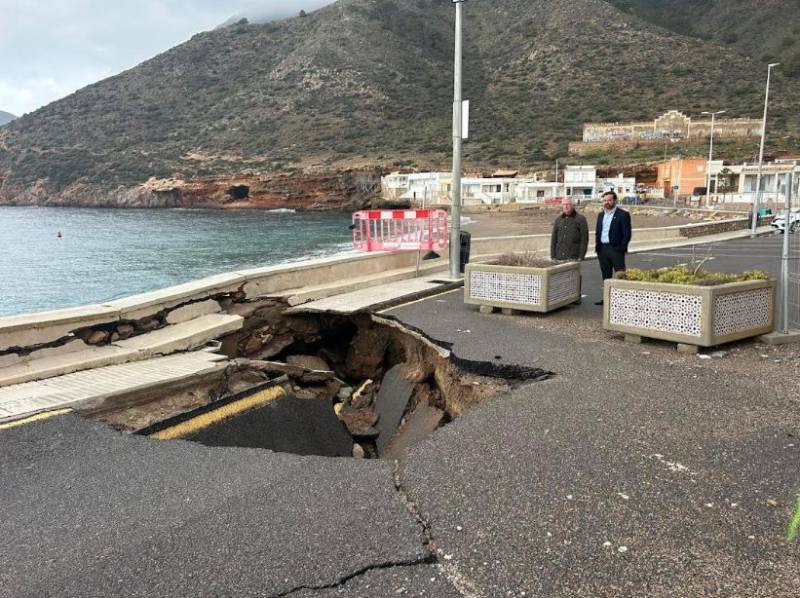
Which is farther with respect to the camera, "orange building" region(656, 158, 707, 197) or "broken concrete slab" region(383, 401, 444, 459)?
"orange building" region(656, 158, 707, 197)

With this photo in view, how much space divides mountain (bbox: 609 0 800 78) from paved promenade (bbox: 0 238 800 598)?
390 feet

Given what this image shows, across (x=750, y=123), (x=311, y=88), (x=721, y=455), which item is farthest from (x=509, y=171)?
(x=721, y=455)

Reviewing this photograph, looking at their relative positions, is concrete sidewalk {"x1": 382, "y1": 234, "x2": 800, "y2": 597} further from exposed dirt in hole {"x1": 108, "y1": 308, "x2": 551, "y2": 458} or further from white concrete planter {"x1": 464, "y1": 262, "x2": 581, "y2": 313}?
white concrete planter {"x1": 464, "y1": 262, "x2": 581, "y2": 313}

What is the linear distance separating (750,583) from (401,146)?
98566mm

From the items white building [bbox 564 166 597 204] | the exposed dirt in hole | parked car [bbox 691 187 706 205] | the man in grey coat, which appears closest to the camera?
the exposed dirt in hole

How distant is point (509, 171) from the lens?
83.8 m

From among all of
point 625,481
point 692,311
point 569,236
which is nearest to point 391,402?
point 692,311

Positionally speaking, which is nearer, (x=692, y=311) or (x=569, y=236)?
(x=692, y=311)

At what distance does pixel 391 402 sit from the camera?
7.96 m

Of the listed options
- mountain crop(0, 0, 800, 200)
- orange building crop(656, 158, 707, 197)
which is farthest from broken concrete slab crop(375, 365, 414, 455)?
mountain crop(0, 0, 800, 200)

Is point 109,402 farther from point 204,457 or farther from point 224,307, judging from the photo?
point 224,307

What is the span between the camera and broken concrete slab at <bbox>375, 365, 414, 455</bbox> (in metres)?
7.31

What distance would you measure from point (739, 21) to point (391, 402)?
14503 centimetres

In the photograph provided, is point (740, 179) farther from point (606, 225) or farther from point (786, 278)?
point (786, 278)
